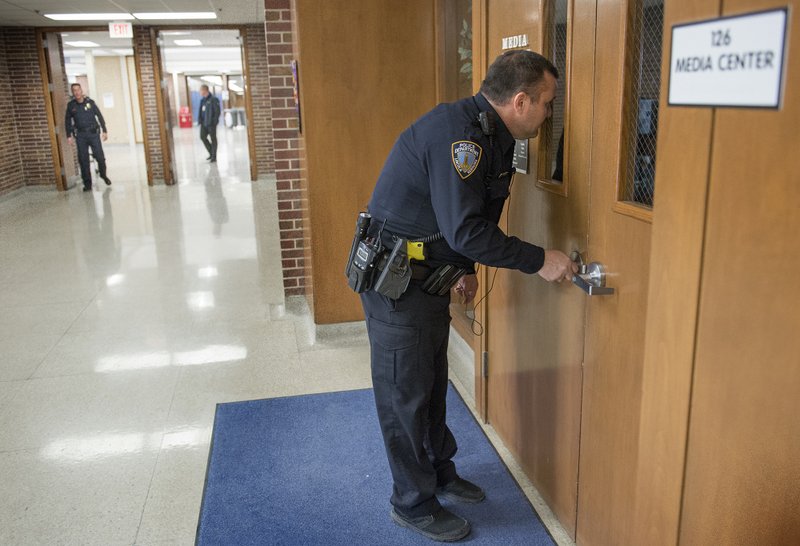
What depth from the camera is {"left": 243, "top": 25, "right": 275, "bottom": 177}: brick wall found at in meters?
12.1

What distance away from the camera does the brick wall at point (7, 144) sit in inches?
432

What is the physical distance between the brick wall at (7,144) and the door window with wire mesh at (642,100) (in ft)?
37.0

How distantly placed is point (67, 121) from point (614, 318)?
11671mm

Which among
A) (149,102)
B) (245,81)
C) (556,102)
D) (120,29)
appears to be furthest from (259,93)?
(556,102)

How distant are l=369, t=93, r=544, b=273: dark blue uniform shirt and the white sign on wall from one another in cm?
84

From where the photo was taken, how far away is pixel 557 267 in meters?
2.09

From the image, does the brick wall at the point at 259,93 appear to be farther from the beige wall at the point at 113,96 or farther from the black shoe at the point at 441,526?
the beige wall at the point at 113,96

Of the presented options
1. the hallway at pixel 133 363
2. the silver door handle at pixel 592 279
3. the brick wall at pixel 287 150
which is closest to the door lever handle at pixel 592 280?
the silver door handle at pixel 592 279

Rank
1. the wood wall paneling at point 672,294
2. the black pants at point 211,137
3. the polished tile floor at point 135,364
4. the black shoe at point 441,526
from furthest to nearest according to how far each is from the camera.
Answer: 1. the black pants at point 211,137
2. the polished tile floor at point 135,364
3. the black shoe at point 441,526
4. the wood wall paneling at point 672,294

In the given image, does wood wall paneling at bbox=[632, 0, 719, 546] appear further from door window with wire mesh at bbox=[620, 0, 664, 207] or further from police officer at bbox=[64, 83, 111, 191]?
police officer at bbox=[64, 83, 111, 191]

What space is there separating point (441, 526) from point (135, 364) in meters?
2.40

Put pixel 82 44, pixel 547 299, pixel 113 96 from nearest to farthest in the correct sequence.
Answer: pixel 547 299 → pixel 82 44 → pixel 113 96

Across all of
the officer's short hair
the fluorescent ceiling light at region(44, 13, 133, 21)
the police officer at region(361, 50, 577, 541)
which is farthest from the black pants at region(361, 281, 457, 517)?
the fluorescent ceiling light at region(44, 13, 133, 21)

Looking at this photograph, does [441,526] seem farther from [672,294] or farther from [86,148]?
[86,148]
